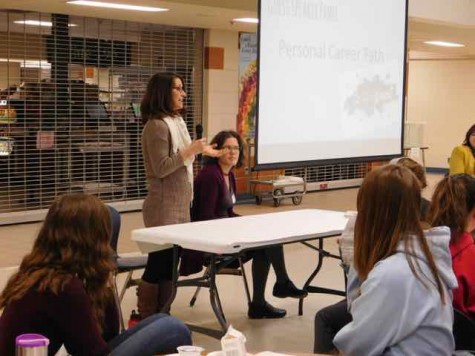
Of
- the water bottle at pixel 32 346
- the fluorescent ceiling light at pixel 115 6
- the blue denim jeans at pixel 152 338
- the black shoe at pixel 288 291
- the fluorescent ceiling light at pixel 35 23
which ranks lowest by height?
the black shoe at pixel 288 291

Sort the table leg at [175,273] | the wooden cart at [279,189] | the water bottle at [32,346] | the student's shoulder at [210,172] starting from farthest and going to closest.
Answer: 1. the wooden cart at [279,189]
2. the student's shoulder at [210,172]
3. the table leg at [175,273]
4. the water bottle at [32,346]

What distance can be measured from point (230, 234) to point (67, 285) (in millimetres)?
1842

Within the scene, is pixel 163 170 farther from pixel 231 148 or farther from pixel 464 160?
pixel 464 160

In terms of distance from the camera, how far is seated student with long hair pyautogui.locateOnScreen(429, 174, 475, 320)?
9.57 ft

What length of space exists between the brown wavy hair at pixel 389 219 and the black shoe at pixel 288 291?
9.23 ft

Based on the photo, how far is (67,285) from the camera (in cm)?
246

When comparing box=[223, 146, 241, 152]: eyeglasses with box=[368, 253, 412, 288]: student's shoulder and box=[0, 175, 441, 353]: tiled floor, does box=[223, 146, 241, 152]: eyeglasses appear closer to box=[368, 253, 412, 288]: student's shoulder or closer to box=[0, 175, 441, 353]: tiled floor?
box=[0, 175, 441, 353]: tiled floor

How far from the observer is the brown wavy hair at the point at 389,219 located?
7.79 feet

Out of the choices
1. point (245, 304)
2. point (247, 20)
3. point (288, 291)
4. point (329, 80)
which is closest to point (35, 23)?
point (247, 20)

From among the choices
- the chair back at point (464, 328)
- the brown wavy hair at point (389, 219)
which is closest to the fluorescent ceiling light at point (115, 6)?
the chair back at point (464, 328)

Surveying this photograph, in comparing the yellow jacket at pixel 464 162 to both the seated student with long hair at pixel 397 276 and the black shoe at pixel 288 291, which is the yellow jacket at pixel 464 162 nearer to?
the black shoe at pixel 288 291

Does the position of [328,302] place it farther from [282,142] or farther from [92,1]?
[92,1]

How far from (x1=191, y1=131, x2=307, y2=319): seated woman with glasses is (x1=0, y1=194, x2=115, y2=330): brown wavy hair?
2.35m

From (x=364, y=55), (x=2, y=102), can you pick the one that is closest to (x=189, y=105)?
(x=2, y=102)
